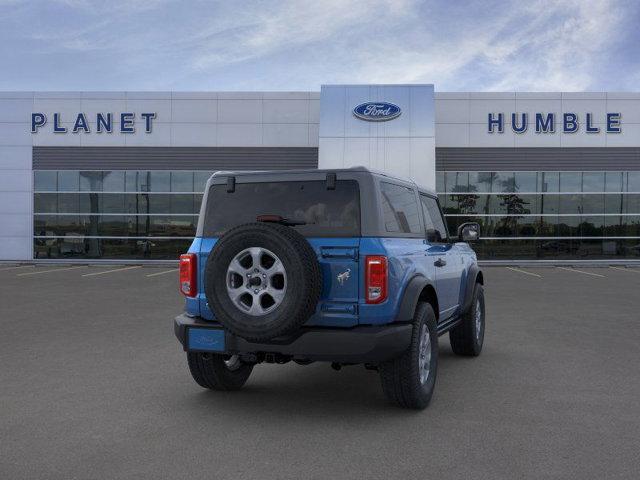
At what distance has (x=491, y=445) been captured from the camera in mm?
4137

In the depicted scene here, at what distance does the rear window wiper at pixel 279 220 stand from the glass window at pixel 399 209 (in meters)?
0.68

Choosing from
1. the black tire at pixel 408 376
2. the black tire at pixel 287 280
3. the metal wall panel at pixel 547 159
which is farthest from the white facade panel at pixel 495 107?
the black tire at pixel 287 280

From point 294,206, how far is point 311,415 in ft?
5.38

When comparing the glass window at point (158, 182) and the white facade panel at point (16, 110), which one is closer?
the glass window at point (158, 182)

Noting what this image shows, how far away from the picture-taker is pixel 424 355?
5074mm

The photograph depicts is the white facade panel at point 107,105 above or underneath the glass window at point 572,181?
above

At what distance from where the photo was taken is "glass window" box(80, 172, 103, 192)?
27.2m

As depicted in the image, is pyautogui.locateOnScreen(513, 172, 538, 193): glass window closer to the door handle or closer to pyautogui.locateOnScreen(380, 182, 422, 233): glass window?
the door handle

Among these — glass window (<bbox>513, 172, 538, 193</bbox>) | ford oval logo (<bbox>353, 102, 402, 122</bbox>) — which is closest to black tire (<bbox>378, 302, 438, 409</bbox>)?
ford oval logo (<bbox>353, 102, 402, 122</bbox>)

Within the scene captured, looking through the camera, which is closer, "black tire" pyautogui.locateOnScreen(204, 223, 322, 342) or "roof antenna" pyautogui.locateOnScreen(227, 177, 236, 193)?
"black tire" pyautogui.locateOnScreen(204, 223, 322, 342)

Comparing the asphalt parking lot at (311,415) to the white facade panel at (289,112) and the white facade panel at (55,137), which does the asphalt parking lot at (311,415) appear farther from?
the white facade panel at (55,137)

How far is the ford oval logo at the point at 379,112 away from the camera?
24.8 m

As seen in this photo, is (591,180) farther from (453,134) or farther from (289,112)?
(289,112)

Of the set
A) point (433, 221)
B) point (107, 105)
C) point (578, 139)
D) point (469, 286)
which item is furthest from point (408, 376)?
point (107, 105)
